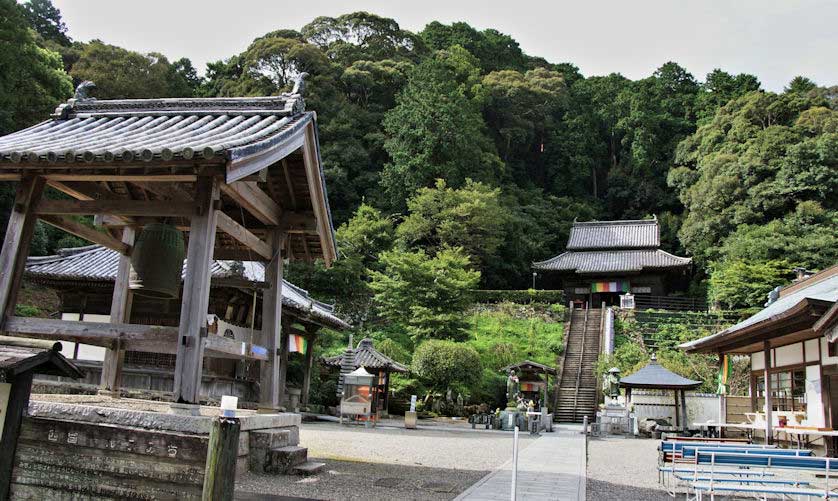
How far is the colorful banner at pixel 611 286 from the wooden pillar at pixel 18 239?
136 feet

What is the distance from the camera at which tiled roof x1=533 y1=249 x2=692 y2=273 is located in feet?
140

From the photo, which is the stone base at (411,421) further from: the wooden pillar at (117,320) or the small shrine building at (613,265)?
the small shrine building at (613,265)

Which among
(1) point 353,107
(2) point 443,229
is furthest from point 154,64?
(2) point 443,229

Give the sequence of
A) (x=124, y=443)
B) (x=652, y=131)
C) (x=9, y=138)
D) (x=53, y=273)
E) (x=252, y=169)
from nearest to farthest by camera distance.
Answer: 1. (x=124, y=443)
2. (x=252, y=169)
3. (x=9, y=138)
4. (x=53, y=273)
5. (x=652, y=131)

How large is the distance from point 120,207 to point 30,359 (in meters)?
2.67

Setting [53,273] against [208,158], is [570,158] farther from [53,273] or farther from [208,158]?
[208,158]

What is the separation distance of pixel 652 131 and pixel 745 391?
37.9m

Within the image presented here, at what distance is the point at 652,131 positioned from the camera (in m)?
57.6

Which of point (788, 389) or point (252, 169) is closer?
point (252, 169)

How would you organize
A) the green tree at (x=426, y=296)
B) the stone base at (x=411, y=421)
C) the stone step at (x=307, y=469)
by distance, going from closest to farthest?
the stone step at (x=307, y=469), the stone base at (x=411, y=421), the green tree at (x=426, y=296)

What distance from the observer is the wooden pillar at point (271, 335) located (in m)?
8.54

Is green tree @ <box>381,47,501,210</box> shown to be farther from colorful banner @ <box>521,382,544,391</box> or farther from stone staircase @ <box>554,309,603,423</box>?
colorful banner @ <box>521,382,544,391</box>

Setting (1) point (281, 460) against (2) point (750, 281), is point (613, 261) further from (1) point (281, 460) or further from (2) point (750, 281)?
(1) point (281, 460)

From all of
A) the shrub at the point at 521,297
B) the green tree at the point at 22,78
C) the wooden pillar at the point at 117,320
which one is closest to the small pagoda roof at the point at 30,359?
the wooden pillar at the point at 117,320
